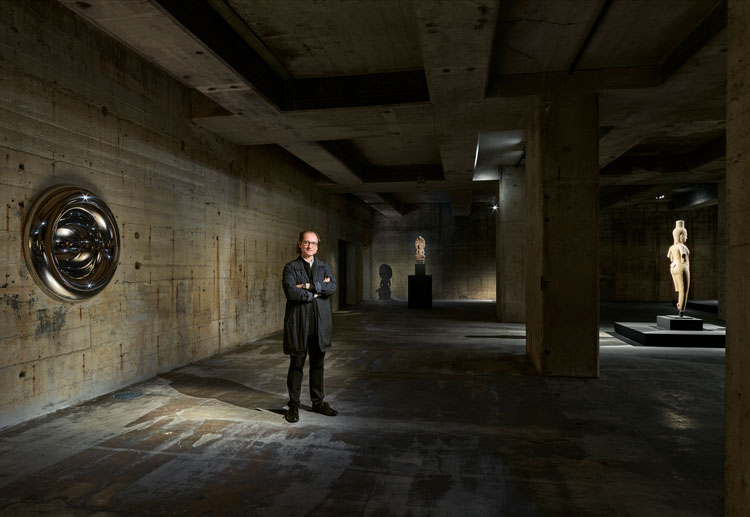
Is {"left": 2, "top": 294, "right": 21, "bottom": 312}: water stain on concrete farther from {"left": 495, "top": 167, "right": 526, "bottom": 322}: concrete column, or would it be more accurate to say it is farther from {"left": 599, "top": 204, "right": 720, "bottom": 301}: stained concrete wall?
{"left": 599, "top": 204, "right": 720, "bottom": 301}: stained concrete wall

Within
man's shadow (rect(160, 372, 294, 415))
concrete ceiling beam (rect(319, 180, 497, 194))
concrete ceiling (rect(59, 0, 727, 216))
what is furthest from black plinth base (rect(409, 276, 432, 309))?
man's shadow (rect(160, 372, 294, 415))

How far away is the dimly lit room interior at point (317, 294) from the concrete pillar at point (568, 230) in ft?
0.10

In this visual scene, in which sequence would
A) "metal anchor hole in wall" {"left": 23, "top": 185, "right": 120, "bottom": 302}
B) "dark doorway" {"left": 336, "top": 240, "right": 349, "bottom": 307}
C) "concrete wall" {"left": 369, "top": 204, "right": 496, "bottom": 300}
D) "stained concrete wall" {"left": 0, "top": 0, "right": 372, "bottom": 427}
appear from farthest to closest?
1. "concrete wall" {"left": 369, "top": 204, "right": 496, "bottom": 300}
2. "dark doorway" {"left": 336, "top": 240, "right": 349, "bottom": 307}
3. "metal anchor hole in wall" {"left": 23, "top": 185, "right": 120, "bottom": 302}
4. "stained concrete wall" {"left": 0, "top": 0, "right": 372, "bottom": 427}

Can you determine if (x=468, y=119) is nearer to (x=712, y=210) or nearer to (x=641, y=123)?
(x=641, y=123)

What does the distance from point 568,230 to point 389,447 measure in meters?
3.81

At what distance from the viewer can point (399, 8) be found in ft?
14.8

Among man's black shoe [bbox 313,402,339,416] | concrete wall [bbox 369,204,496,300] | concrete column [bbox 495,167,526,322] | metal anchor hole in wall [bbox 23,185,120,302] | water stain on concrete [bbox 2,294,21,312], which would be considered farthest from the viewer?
concrete wall [bbox 369,204,496,300]

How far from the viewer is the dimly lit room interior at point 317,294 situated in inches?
111

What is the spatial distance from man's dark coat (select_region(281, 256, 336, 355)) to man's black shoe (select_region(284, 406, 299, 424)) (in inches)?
20.6

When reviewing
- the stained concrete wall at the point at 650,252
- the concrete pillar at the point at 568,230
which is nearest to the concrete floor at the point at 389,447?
the concrete pillar at the point at 568,230

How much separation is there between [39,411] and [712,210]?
72.2 feet

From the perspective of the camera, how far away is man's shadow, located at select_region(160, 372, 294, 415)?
4.57 metres

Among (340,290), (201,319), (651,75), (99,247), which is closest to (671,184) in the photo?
(651,75)

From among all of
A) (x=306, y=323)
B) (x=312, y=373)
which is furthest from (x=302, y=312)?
(x=312, y=373)
